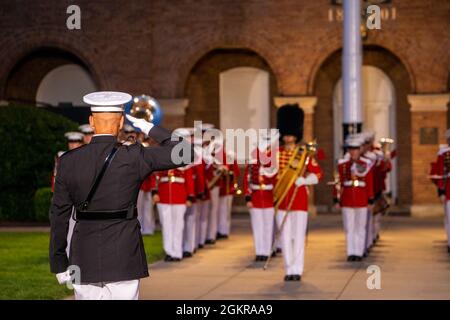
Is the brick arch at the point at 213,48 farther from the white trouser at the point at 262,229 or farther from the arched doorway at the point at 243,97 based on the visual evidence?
the white trouser at the point at 262,229

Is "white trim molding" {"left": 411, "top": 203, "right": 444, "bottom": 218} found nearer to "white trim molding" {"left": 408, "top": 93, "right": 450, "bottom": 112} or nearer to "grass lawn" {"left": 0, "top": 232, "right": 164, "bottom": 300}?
"white trim molding" {"left": 408, "top": 93, "right": 450, "bottom": 112}

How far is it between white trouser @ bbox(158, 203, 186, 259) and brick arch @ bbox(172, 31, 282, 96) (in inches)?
432

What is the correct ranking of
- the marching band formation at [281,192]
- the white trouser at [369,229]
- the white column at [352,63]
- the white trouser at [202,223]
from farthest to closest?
the white column at [352,63] < the white trouser at [202,223] < the white trouser at [369,229] < the marching band formation at [281,192]

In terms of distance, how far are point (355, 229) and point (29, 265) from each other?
4.89 metres

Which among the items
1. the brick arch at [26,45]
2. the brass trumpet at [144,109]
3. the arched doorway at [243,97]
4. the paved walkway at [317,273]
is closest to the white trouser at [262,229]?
the paved walkway at [317,273]

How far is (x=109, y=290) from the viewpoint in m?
7.89

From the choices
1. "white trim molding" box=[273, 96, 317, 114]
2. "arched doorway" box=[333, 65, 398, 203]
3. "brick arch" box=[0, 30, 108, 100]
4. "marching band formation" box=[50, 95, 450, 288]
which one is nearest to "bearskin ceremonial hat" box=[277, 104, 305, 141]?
"marching band formation" box=[50, 95, 450, 288]

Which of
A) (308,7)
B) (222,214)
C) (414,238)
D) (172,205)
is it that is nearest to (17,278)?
(172,205)

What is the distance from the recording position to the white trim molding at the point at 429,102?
1102 inches

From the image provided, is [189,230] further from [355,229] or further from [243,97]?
[243,97]

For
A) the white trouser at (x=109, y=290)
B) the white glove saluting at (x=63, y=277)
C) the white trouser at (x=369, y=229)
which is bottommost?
the white trouser at (x=369, y=229)

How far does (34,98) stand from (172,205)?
564 inches

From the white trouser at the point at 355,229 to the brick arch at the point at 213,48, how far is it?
1114 cm

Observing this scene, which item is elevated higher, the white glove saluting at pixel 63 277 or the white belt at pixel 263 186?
the white belt at pixel 263 186
